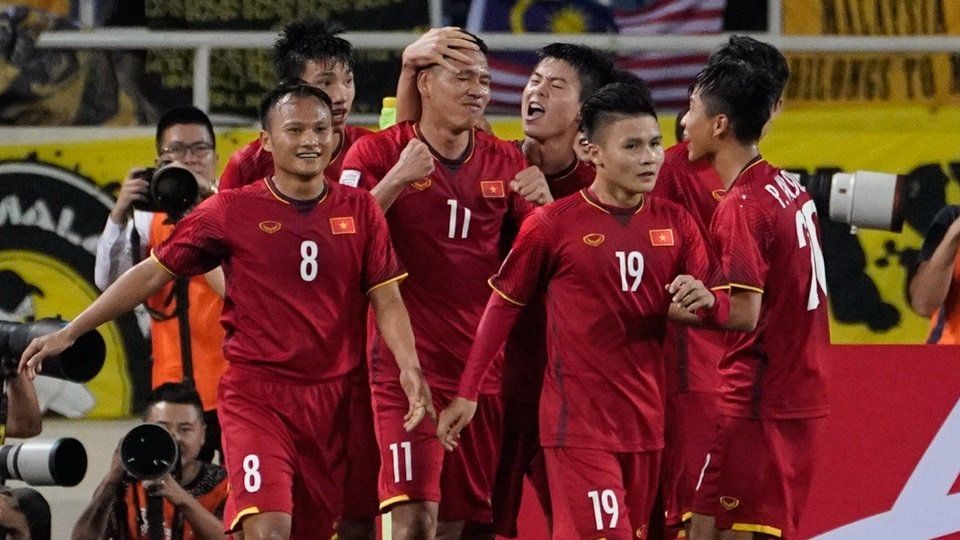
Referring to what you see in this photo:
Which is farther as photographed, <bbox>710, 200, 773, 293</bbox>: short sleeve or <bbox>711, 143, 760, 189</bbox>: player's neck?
<bbox>711, 143, 760, 189</bbox>: player's neck

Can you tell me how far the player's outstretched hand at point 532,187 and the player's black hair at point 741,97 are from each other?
609 mm

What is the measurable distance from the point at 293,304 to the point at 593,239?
0.98 metres

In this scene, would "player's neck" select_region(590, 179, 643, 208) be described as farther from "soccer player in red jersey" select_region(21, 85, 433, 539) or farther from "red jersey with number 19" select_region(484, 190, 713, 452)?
"soccer player in red jersey" select_region(21, 85, 433, 539)

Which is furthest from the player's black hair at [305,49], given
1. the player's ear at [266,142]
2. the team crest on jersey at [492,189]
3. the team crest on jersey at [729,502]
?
the team crest on jersey at [729,502]

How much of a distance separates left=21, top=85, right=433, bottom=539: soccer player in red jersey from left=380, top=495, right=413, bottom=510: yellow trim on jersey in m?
0.20

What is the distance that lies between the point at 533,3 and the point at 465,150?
299 centimetres

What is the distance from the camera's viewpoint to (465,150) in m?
6.75

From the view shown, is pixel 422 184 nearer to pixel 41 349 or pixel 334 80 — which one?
pixel 334 80

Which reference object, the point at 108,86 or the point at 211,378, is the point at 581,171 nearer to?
the point at 211,378

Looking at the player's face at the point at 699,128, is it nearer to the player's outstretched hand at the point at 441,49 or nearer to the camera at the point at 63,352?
the player's outstretched hand at the point at 441,49

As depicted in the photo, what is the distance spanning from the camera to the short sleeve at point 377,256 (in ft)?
20.7

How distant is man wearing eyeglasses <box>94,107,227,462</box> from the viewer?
7887 mm

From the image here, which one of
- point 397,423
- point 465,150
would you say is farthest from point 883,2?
point 397,423

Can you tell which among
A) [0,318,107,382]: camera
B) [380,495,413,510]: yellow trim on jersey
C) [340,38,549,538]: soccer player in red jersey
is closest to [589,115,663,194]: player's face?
[340,38,549,538]: soccer player in red jersey
